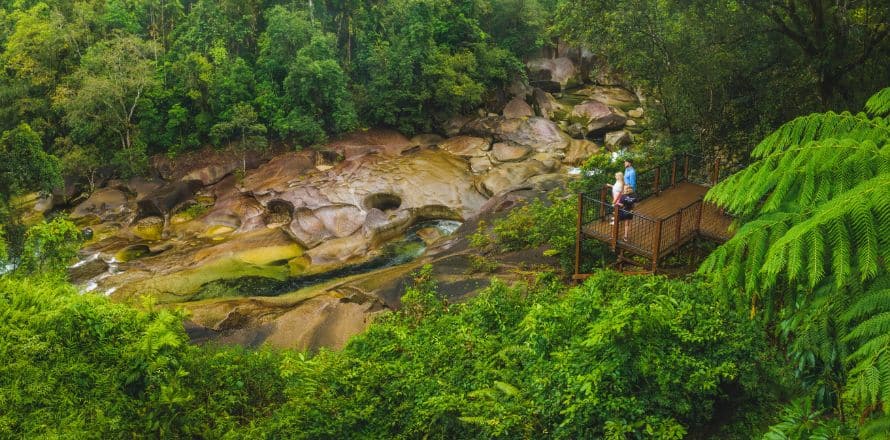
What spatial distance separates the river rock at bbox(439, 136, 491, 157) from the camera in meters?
30.1

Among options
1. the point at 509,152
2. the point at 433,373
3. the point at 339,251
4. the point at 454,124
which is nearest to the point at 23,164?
the point at 339,251

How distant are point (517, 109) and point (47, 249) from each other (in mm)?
25086

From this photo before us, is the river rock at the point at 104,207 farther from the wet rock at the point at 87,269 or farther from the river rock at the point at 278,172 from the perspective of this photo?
the river rock at the point at 278,172

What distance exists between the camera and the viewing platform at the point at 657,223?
11883mm

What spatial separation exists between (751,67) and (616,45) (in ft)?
12.2

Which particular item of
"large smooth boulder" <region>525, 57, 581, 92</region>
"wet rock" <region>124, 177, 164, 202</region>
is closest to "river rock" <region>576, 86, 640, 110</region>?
"large smooth boulder" <region>525, 57, 581, 92</region>

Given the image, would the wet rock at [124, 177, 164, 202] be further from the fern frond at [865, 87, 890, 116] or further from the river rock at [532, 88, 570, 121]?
the fern frond at [865, 87, 890, 116]

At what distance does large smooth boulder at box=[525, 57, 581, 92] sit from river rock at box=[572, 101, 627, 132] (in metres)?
5.99

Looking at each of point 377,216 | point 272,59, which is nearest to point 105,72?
point 272,59

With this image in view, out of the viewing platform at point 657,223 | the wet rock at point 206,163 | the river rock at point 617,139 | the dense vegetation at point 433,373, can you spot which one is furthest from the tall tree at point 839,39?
the wet rock at point 206,163

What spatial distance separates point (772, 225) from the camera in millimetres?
4898

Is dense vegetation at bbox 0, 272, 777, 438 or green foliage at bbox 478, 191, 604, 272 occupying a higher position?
dense vegetation at bbox 0, 272, 777, 438

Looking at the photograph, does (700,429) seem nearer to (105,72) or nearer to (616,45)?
(616,45)

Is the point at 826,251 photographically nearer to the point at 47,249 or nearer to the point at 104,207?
the point at 47,249
